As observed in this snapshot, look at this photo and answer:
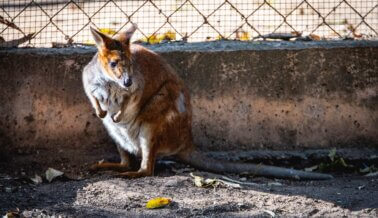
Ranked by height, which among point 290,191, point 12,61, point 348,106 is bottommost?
point 290,191

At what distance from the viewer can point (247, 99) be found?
18.7ft

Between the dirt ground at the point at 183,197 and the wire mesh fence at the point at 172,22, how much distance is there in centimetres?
123

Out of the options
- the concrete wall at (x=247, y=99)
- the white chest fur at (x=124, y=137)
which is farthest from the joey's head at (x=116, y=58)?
the concrete wall at (x=247, y=99)

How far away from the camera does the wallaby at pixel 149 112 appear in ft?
17.3

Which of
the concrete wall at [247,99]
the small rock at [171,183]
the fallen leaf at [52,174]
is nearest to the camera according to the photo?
the small rock at [171,183]

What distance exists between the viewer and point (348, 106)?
5738 millimetres

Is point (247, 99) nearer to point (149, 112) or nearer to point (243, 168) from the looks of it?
point (243, 168)

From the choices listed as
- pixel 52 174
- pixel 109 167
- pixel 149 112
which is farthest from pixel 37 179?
pixel 149 112

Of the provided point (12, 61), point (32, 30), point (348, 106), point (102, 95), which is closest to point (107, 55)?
point (102, 95)

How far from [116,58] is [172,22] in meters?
1.35

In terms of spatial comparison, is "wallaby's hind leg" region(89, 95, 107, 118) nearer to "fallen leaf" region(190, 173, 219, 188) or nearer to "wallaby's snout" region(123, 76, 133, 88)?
"wallaby's snout" region(123, 76, 133, 88)

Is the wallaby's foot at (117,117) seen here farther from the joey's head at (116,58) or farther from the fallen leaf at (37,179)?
the fallen leaf at (37,179)

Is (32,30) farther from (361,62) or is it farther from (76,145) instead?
(361,62)

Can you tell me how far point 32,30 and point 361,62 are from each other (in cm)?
244
